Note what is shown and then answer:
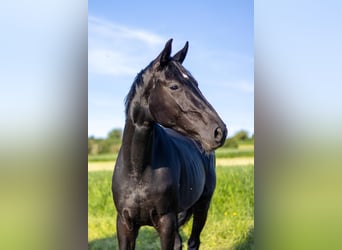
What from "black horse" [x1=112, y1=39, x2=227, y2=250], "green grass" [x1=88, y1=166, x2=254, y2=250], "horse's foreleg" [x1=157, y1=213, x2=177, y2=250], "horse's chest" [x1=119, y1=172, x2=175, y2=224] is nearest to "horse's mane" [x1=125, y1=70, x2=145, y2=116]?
"black horse" [x1=112, y1=39, x2=227, y2=250]

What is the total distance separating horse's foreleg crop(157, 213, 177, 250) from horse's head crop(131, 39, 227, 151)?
265mm

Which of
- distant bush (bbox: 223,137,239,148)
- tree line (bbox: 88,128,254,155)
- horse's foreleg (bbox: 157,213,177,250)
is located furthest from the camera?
distant bush (bbox: 223,137,239,148)

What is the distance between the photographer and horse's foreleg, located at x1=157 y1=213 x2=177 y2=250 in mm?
1320

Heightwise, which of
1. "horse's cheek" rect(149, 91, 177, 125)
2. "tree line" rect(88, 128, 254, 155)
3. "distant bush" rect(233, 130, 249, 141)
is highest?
"horse's cheek" rect(149, 91, 177, 125)

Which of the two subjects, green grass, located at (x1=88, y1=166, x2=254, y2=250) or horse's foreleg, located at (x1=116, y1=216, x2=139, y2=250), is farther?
green grass, located at (x1=88, y1=166, x2=254, y2=250)

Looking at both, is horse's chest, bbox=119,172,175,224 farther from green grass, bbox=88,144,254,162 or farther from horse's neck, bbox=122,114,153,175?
green grass, bbox=88,144,254,162

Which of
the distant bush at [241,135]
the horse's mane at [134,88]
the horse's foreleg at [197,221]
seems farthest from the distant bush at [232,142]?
the horse's mane at [134,88]

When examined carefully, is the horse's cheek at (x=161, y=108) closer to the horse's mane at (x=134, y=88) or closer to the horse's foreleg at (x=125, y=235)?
the horse's mane at (x=134, y=88)

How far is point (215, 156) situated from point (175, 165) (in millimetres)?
421

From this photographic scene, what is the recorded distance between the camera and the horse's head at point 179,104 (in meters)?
1.22

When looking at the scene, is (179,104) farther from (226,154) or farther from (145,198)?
(226,154)

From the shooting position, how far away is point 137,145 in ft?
4.31
